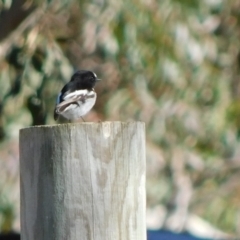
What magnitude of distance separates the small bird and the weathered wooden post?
2.52 meters

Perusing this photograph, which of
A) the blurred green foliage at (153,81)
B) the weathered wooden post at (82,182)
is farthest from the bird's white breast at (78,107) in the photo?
the weathered wooden post at (82,182)

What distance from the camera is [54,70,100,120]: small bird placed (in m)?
4.89

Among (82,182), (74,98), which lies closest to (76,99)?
(74,98)

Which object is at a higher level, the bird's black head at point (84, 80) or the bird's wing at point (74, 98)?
the bird's black head at point (84, 80)

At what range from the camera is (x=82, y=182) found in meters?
2.30

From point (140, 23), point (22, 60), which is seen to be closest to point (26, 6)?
point (22, 60)

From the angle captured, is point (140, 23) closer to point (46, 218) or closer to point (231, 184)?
point (231, 184)

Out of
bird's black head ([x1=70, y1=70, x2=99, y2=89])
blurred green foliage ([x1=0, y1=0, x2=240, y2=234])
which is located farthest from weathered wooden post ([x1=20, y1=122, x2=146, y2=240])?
blurred green foliage ([x1=0, y1=0, x2=240, y2=234])

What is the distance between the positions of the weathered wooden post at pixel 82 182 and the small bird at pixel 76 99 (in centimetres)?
252

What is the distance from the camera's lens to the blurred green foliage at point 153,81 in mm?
6797

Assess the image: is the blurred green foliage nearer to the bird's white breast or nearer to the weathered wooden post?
the bird's white breast

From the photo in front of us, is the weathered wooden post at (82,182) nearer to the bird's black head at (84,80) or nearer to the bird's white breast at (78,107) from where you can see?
the bird's white breast at (78,107)

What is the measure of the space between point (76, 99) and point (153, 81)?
2.78 metres

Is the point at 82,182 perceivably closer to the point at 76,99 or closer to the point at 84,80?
the point at 76,99
